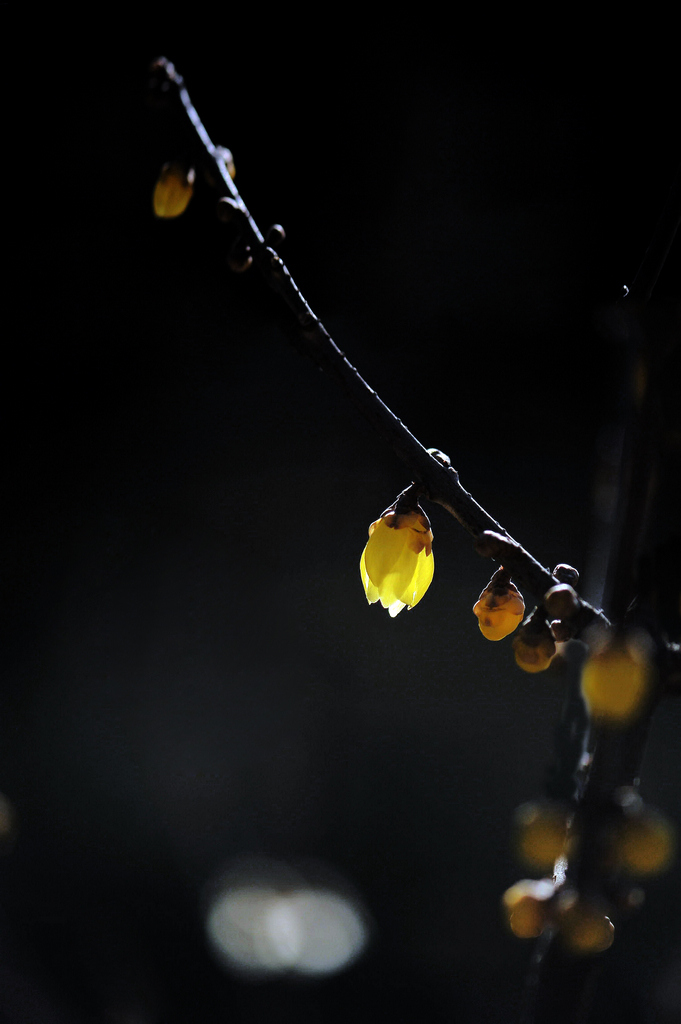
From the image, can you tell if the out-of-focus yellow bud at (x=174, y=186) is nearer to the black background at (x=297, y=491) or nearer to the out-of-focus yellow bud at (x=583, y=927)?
the out-of-focus yellow bud at (x=583, y=927)

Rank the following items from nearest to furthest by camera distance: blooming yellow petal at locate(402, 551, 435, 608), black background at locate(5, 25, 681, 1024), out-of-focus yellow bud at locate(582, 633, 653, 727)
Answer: out-of-focus yellow bud at locate(582, 633, 653, 727) → blooming yellow petal at locate(402, 551, 435, 608) → black background at locate(5, 25, 681, 1024)

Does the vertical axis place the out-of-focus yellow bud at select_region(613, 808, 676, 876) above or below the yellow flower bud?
below

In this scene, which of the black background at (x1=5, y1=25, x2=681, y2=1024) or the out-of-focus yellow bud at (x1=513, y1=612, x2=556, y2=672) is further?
the black background at (x1=5, y1=25, x2=681, y2=1024)

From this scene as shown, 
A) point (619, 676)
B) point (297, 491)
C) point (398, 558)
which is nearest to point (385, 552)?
point (398, 558)

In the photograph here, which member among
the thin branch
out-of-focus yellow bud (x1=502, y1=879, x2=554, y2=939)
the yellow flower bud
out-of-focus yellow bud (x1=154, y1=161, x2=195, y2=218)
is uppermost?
out-of-focus yellow bud (x1=154, y1=161, x2=195, y2=218)

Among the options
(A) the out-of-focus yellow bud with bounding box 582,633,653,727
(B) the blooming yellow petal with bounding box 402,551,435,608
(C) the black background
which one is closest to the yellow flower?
(B) the blooming yellow petal with bounding box 402,551,435,608

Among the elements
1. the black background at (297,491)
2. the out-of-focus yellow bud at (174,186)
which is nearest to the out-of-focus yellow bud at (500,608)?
the out-of-focus yellow bud at (174,186)

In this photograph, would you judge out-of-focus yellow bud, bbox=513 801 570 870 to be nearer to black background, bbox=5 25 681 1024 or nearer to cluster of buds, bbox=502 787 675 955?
cluster of buds, bbox=502 787 675 955
